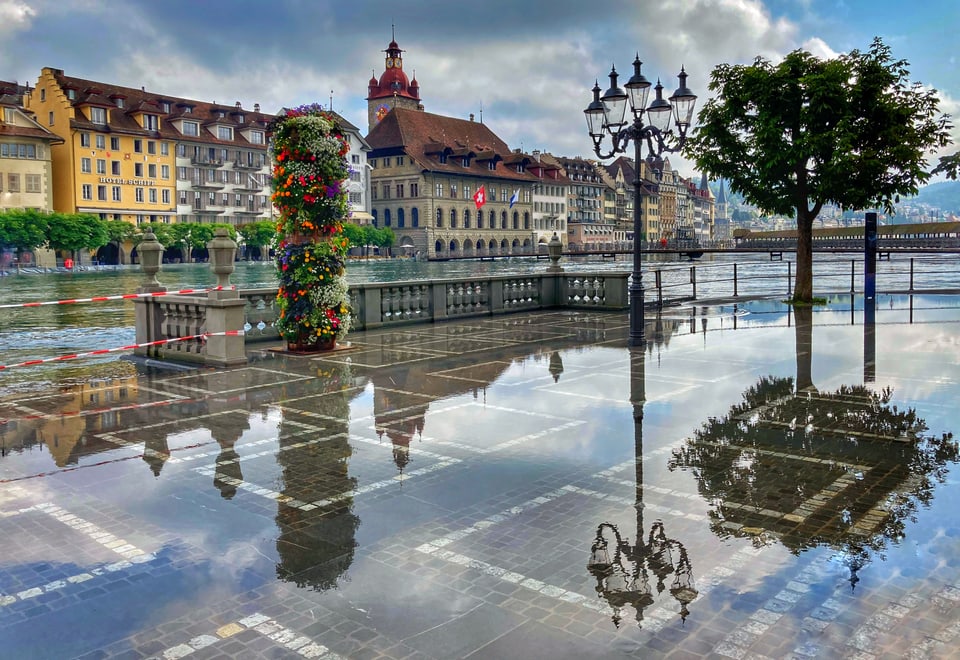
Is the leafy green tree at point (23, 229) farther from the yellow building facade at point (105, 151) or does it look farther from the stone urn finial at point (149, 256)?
the stone urn finial at point (149, 256)

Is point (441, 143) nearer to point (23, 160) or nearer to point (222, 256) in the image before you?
point (23, 160)

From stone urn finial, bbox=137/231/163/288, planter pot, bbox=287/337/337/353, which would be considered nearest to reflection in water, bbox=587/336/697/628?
planter pot, bbox=287/337/337/353

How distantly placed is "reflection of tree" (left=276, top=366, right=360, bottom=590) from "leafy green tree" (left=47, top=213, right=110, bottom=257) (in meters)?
79.9

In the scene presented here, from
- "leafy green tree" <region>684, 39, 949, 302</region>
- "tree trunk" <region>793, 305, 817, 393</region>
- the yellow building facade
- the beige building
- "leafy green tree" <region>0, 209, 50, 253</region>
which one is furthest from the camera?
the yellow building facade

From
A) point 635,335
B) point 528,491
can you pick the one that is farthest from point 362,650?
point 635,335

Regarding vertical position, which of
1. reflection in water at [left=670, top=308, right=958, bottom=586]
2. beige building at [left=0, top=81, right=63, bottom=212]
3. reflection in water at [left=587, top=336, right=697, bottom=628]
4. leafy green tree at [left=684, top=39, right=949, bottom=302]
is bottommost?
reflection in water at [left=587, top=336, right=697, bottom=628]

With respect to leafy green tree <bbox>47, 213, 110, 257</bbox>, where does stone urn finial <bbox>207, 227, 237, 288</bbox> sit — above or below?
below

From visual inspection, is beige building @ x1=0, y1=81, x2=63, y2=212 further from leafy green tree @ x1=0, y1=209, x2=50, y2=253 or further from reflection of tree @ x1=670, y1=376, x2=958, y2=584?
reflection of tree @ x1=670, y1=376, x2=958, y2=584

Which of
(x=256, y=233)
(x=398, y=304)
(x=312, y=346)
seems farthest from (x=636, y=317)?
(x=256, y=233)

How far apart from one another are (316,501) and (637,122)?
11.6 m

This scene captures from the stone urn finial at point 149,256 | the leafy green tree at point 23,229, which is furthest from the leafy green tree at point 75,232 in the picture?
the stone urn finial at point 149,256

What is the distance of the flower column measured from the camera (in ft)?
51.2

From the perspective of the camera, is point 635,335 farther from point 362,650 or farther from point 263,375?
point 362,650

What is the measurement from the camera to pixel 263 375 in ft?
45.5
